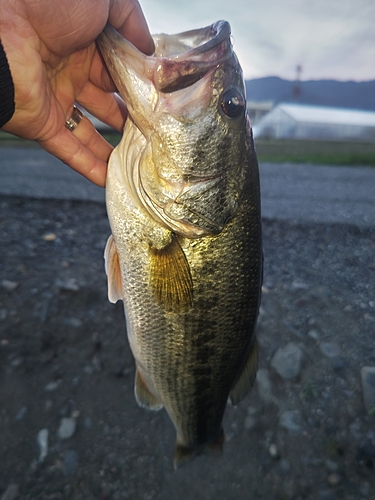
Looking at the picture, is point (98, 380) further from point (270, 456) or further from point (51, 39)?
point (51, 39)

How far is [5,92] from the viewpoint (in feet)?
5.98

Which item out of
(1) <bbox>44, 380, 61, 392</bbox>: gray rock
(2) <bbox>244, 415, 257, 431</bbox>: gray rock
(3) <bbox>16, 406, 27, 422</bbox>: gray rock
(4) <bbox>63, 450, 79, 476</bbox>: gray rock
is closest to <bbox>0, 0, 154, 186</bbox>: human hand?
(1) <bbox>44, 380, 61, 392</bbox>: gray rock

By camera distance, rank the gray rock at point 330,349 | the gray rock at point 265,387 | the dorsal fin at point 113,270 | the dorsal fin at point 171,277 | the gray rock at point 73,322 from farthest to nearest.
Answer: the gray rock at point 73,322 < the gray rock at point 330,349 < the gray rock at point 265,387 < the dorsal fin at point 113,270 < the dorsal fin at point 171,277

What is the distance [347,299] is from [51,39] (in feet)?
8.94

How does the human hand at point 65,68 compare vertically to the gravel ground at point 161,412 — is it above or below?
above

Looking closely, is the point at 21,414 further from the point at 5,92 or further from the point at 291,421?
the point at 5,92

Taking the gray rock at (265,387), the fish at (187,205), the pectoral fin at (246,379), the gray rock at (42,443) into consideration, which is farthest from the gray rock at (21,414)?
the gray rock at (265,387)

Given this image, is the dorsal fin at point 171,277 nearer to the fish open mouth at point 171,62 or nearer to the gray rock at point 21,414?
the fish open mouth at point 171,62

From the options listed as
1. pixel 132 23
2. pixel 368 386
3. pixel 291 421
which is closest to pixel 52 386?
pixel 291 421

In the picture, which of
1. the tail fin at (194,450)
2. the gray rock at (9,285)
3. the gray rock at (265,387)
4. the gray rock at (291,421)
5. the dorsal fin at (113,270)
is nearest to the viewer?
the dorsal fin at (113,270)

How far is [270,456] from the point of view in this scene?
2246mm

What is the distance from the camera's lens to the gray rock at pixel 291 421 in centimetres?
233

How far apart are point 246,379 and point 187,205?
3.31ft

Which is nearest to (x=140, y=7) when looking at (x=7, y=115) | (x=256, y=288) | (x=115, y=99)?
(x=115, y=99)
